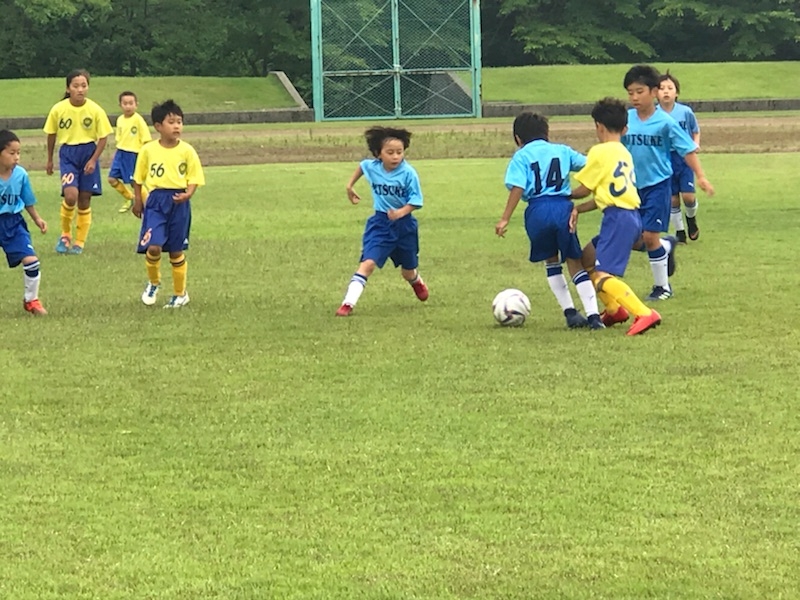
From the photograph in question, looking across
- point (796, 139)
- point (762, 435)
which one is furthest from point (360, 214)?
point (796, 139)

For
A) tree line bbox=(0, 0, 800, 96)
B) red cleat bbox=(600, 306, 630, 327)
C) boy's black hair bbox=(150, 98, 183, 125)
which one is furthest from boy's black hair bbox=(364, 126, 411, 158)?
tree line bbox=(0, 0, 800, 96)

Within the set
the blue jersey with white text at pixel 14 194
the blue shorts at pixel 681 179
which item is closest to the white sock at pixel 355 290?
the blue jersey with white text at pixel 14 194

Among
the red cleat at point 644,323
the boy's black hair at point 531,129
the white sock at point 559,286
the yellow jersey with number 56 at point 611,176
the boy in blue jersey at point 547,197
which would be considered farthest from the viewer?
the white sock at point 559,286

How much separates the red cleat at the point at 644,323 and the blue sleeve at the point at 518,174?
1.13m

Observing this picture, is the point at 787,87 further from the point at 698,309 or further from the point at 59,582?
the point at 59,582

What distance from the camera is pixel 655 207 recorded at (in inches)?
409

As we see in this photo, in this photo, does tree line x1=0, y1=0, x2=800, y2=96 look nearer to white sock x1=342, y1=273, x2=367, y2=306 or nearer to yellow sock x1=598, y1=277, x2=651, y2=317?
white sock x1=342, y1=273, x2=367, y2=306

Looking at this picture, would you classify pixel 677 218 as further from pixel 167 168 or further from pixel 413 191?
pixel 167 168

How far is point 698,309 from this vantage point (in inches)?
381

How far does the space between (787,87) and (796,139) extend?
45.0 ft

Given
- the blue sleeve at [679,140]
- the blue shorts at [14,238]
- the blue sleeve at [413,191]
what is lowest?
the blue shorts at [14,238]

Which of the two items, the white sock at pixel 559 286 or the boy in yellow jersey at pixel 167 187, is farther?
the boy in yellow jersey at pixel 167 187

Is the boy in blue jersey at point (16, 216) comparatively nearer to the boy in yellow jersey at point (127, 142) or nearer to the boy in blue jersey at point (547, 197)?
the boy in blue jersey at point (547, 197)

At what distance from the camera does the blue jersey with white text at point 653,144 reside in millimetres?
10242
